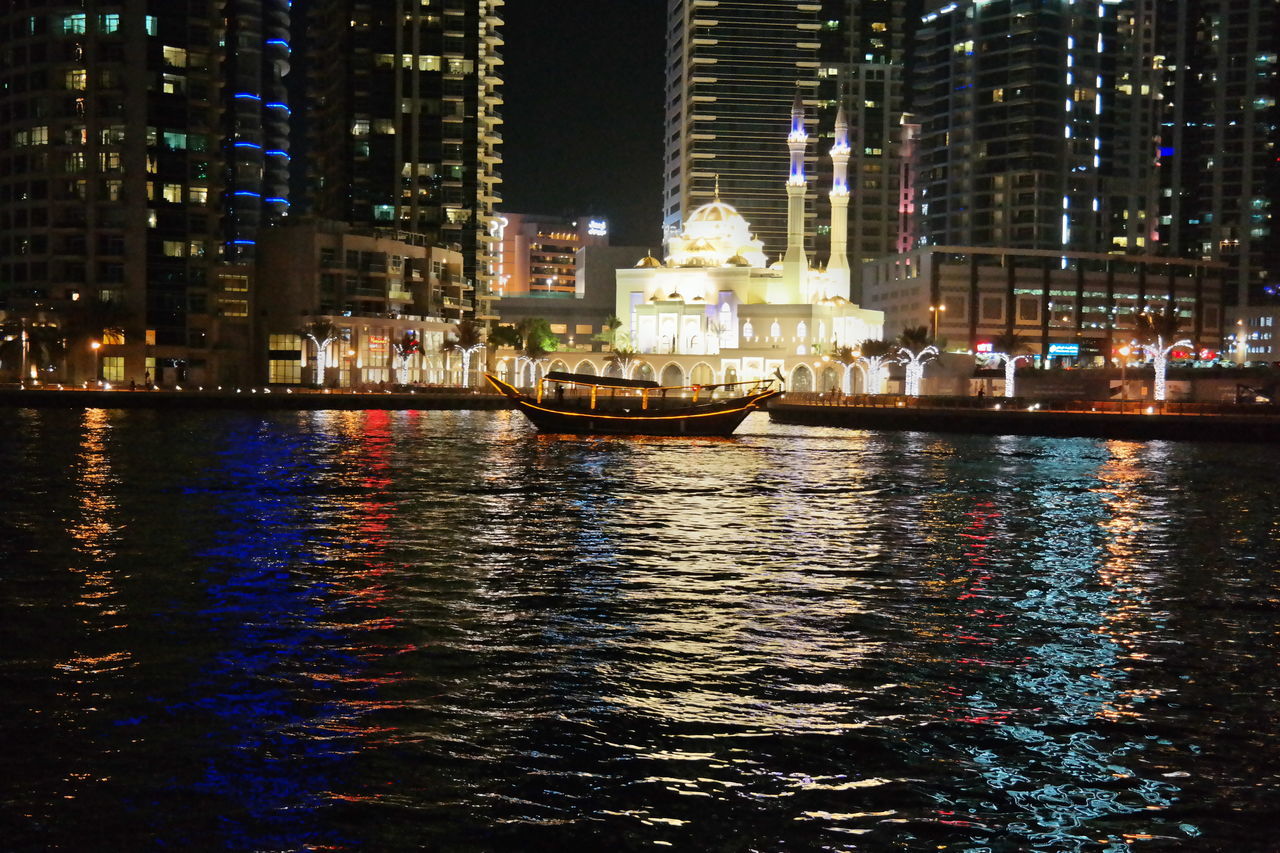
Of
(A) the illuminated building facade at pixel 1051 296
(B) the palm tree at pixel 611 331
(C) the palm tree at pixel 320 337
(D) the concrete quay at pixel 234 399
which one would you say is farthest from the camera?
(A) the illuminated building facade at pixel 1051 296

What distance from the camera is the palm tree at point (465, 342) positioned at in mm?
138125

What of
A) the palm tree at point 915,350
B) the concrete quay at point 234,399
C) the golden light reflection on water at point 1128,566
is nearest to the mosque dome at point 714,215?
the palm tree at point 915,350

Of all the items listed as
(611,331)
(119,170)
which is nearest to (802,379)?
(611,331)

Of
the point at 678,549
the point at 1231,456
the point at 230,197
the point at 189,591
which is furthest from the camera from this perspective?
the point at 230,197

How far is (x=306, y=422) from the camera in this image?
91.1 m

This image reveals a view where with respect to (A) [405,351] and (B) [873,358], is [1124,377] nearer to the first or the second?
(B) [873,358]

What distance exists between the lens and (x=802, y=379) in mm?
159875

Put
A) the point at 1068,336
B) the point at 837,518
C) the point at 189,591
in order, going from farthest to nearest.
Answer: the point at 1068,336 → the point at 837,518 → the point at 189,591

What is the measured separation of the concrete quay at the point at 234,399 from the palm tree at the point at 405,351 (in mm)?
5574

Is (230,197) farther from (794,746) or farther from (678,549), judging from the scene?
(794,746)

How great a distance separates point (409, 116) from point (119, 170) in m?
37.5

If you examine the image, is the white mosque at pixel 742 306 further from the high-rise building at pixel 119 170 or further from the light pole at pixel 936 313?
the high-rise building at pixel 119 170

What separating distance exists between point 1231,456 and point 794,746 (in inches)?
2560

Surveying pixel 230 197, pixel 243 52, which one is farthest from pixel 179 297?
pixel 243 52
